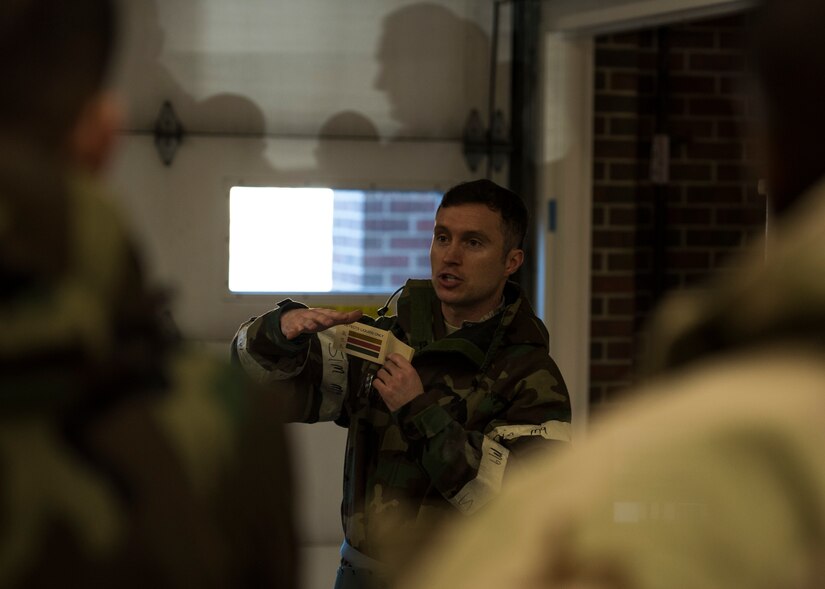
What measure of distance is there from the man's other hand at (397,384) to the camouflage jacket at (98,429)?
69.2 inches

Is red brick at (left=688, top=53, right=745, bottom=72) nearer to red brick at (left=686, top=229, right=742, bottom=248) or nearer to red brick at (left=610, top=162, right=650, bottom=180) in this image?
red brick at (left=610, top=162, right=650, bottom=180)

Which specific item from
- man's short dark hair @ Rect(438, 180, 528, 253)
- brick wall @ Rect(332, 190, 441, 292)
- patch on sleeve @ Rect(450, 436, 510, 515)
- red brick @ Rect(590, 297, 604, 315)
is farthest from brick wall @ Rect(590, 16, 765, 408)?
patch on sleeve @ Rect(450, 436, 510, 515)

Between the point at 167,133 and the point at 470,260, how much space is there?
1990 millimetres

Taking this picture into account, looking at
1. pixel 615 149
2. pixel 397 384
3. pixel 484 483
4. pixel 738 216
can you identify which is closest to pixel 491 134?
pixel 615 149

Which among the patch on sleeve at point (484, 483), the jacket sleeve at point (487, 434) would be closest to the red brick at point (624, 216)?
the jacket sleeve at point (487, 434)

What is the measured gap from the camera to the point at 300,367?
8.48ft

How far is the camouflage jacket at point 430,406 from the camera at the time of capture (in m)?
2.30

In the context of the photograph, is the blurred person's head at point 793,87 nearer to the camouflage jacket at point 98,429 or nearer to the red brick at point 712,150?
the camouflage jacket at point 98,429

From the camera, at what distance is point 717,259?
194 inches

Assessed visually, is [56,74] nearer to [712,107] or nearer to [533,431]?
[533,431]

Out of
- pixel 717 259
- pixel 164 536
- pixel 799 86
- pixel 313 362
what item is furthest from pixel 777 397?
pixel 717 259

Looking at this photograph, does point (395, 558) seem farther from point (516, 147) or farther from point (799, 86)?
point (516, 147)

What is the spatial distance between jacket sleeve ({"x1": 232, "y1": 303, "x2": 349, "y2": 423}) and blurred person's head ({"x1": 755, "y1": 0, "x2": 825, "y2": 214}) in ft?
6.63

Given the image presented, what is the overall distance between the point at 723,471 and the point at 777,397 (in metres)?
0.04
